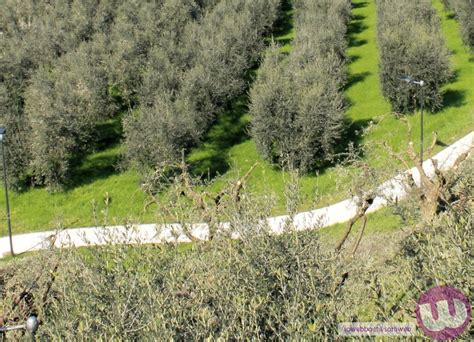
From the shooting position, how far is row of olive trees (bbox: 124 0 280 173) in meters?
30.5

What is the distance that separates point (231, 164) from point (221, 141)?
3245 millimetres

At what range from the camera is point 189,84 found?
109ft

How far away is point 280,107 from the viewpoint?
→ 1204 inches

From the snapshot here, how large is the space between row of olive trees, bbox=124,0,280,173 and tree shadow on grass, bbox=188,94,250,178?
1.03m

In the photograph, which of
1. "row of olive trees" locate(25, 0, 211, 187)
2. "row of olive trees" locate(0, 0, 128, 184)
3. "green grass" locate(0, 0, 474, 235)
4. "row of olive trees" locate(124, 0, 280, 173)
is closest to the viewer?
"green grass" locate(0, 0, 474, 235)

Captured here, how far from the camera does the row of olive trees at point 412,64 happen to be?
1326 inches

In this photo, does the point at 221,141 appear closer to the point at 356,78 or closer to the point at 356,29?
the point at 356,78

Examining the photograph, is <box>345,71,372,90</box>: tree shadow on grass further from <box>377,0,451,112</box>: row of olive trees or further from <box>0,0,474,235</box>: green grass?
<box>377,0,451,112</box>: row of olive trees

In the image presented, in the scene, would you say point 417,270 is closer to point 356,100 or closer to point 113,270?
point 113,270

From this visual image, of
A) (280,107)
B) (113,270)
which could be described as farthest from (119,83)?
(113,270)

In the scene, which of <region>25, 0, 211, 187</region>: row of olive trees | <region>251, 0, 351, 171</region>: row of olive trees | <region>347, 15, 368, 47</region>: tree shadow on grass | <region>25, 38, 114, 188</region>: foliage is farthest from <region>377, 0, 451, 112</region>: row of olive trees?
<region>25, 38, 114, 188</region>: foliage

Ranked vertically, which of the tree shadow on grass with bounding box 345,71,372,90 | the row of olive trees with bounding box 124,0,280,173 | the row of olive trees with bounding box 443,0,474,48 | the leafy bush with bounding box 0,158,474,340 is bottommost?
the tree shadow on grass with bounding box 345,71,372,90

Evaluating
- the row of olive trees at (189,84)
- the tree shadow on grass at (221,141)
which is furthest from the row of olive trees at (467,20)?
the tree shadow on grass at (221,141)

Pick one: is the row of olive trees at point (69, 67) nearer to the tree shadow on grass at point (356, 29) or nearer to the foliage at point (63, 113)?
the foliage at point (63, 113)
